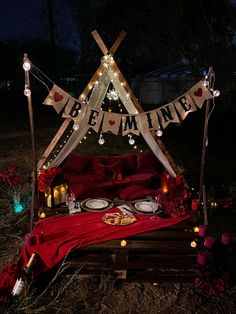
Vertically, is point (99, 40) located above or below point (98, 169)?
above

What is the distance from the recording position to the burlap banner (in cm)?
417

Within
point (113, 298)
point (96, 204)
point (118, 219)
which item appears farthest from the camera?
point (96, 204)

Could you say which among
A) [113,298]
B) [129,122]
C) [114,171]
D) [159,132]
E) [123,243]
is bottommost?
[113,298]

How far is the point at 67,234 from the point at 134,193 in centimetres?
155

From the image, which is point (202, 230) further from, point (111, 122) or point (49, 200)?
point (49, 200)

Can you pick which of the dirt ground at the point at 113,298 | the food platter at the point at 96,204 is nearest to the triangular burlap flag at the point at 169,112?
the food platter at the point at 96,204

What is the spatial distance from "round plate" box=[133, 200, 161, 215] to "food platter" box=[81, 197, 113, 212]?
422 millimetres

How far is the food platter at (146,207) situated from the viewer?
437cm

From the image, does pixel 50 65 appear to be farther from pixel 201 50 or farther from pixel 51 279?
pixel 51 279

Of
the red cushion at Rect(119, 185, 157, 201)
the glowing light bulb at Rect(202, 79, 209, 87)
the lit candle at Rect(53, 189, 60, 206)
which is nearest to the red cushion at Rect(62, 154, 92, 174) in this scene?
the red cushion at Rect(119, 185, 157, 201)

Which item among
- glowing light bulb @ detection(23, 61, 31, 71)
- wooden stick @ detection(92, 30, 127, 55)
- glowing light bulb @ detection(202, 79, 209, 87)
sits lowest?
glowing light bulb @ detection(202, 79, 209, 87)

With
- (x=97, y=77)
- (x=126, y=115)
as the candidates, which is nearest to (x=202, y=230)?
(x=126, y=115)

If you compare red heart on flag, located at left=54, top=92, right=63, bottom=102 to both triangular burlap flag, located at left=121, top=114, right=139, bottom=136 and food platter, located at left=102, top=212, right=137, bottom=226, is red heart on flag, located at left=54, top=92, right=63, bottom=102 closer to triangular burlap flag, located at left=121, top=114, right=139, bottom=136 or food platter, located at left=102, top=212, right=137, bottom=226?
triangular burlap flag, located at left=121, top=114, right=139, bottom=136

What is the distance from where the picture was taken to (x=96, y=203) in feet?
15.3
